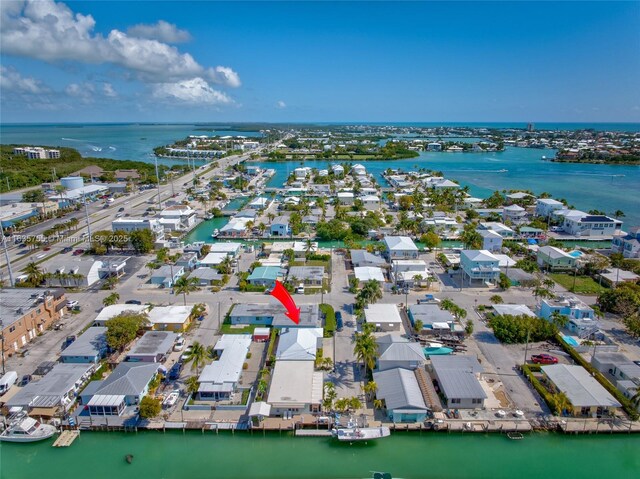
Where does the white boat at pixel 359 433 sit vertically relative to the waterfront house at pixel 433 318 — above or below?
below

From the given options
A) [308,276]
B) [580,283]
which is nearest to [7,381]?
[308,276]

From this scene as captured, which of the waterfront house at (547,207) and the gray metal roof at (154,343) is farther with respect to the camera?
the waterfront house at (547,207)

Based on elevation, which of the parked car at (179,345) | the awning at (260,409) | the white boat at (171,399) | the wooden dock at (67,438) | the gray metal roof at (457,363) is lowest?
the wooden dock at (67,438)

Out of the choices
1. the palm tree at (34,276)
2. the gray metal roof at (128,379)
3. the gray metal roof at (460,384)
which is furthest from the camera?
the palm tree at (34,276)

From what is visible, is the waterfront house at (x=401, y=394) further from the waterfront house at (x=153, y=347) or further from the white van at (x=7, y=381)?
the white van at (x=7, y=381)

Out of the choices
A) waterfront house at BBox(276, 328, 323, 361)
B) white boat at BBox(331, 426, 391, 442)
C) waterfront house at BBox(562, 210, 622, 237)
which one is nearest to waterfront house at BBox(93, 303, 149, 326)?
waterfront house at BBox(276, 328, 323, 361)

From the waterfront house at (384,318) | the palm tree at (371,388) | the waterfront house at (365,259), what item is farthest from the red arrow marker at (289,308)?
the waterfront house at (365,259)

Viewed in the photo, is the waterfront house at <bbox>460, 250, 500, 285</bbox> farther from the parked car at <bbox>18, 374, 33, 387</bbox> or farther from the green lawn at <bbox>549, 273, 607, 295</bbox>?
the parked car at <bbox>18, 374, 33, 387</bbox>

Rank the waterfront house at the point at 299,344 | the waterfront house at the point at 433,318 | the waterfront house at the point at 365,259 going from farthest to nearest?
1. the waterfront house at the point at 365,259
2. the waterfront house at the point at 433,318
3. the waterfront house at the point at 299,344
